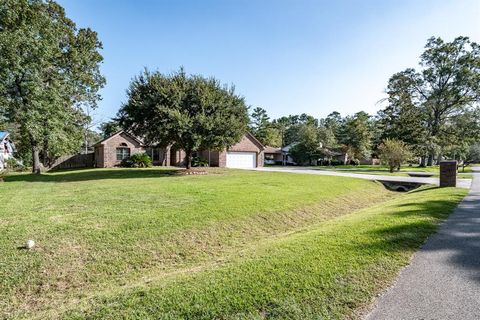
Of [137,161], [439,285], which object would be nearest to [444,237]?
[439,285]

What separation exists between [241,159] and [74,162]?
1842 cm

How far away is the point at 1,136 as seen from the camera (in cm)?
2884

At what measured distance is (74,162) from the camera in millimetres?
29156

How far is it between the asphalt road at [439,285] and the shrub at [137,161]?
25210 millimetres

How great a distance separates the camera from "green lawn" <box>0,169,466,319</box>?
128 inches

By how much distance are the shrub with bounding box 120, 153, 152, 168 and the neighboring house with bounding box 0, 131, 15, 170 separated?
11005mm

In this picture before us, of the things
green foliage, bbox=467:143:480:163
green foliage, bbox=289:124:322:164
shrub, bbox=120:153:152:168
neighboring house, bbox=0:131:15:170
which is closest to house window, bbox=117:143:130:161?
shrub, bbox=120:153:152:168

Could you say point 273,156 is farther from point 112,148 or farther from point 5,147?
point 5,147

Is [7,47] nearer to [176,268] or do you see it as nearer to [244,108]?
[244,108]

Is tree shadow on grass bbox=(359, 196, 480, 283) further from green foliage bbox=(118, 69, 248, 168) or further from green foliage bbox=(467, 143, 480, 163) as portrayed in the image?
green foliage bbox=(467, 143, 480, 163)

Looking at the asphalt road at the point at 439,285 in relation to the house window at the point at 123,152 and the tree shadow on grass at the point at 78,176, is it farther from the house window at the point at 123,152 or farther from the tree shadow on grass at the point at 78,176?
the house window at the point at 123,152

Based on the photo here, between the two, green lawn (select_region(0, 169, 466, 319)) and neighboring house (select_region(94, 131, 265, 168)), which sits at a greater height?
neighboring house (select_region(94, 131, 265, 168))

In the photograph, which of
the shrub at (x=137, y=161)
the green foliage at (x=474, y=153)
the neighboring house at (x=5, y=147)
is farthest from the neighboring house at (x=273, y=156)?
the green foliage at (x=474, y=153)

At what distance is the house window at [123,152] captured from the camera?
89.9 ft
